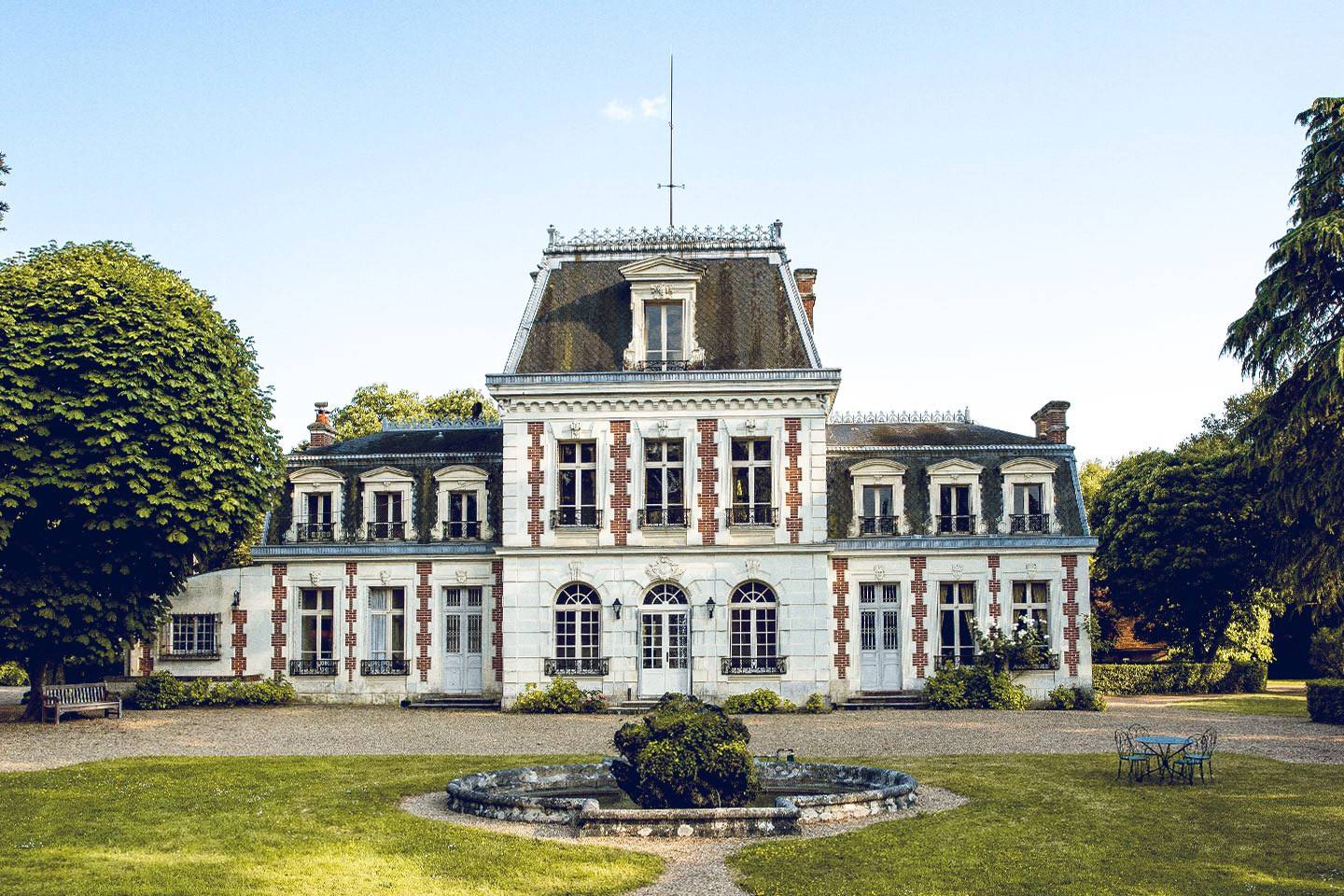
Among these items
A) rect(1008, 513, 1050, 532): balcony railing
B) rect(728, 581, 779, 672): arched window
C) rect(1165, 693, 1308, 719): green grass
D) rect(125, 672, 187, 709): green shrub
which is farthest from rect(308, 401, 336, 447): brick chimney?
rect(1165, 693, 1308, 719): green grass

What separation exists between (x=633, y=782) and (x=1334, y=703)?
18769 mm

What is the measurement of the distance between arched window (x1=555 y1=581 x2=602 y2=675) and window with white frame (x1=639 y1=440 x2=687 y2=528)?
2.32 metres

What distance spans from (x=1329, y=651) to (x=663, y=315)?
22.4 m

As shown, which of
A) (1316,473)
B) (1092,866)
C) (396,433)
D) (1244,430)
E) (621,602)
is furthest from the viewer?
(396,433)

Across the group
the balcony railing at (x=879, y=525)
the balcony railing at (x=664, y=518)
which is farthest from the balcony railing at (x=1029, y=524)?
the balcony railing at (x=664, y=518)

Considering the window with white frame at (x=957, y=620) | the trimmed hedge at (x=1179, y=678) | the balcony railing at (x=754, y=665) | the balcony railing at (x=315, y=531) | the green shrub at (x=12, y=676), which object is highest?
the balcony railing at (x=315, y=531)

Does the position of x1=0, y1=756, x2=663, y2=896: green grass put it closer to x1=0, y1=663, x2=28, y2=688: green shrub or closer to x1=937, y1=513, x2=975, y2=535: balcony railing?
x1=937, y1=513, x2=975, y2=535: balcony railing

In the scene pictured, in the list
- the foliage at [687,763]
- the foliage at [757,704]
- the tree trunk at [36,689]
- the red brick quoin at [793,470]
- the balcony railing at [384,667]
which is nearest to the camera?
the foliage at [687,763]

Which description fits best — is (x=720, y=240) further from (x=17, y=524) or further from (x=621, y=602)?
(x=17, y=524)

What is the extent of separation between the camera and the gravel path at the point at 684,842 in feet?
37.6

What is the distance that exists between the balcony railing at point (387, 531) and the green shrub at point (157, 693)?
5.87 meters

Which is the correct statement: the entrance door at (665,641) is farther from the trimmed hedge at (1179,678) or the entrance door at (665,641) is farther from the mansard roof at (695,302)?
the trimmed hedge at (1179,678)

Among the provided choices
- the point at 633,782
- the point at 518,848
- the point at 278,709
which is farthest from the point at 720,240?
the point at 518,848

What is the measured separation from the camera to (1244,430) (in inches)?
1017
